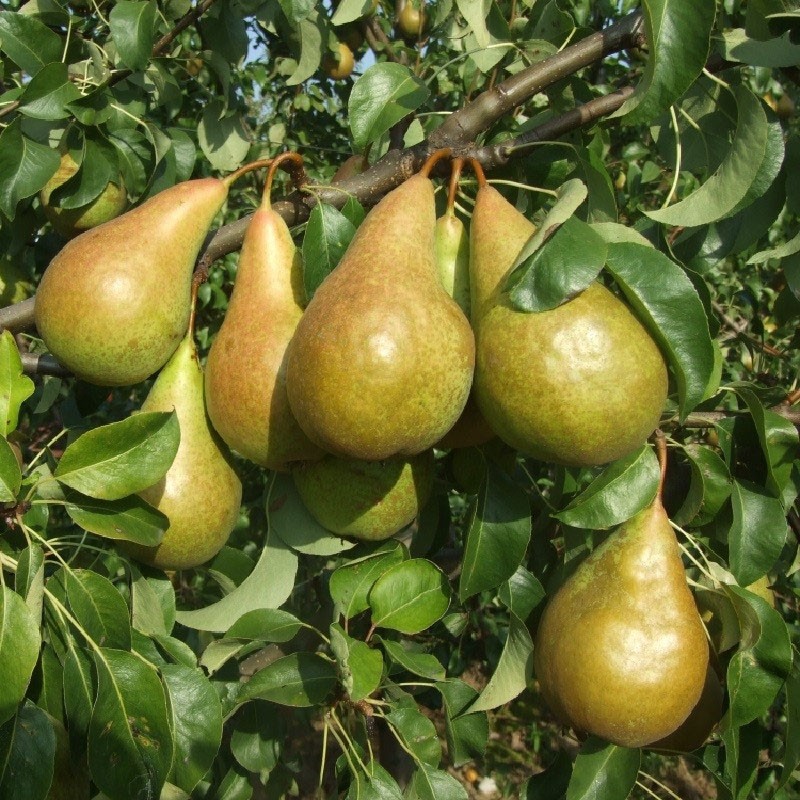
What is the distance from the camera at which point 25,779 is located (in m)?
1.13

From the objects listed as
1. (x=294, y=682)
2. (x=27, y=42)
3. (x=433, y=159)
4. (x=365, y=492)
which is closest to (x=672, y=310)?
(x=433, y=159)

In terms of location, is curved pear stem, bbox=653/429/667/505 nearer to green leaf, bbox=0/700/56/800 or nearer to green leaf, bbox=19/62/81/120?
green leaf, bbox=0/700/56/800

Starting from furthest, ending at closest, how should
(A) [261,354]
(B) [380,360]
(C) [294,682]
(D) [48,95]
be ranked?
1. (D) [48,95]
2. (C) [294,682]
3. (A) [261,354]
4. (B) [380,360]

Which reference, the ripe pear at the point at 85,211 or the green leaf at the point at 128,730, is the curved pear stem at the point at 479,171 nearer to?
the green leaf at the point at 128,730

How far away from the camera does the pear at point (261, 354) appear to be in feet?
4.18

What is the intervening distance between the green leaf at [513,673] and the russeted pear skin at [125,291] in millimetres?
876

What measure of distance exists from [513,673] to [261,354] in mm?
812

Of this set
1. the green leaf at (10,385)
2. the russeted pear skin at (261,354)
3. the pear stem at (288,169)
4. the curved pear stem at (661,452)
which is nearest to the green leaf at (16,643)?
the green leaf at (10,385)

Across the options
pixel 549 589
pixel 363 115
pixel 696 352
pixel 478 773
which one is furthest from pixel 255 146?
pixel 478 773

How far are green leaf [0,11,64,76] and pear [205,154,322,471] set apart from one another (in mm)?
848

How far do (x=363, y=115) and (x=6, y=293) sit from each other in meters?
1.66

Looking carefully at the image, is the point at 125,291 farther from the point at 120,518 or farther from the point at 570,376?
the point at 570,376

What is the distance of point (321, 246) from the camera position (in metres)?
1.32

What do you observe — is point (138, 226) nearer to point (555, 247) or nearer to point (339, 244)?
point (339, 244)
